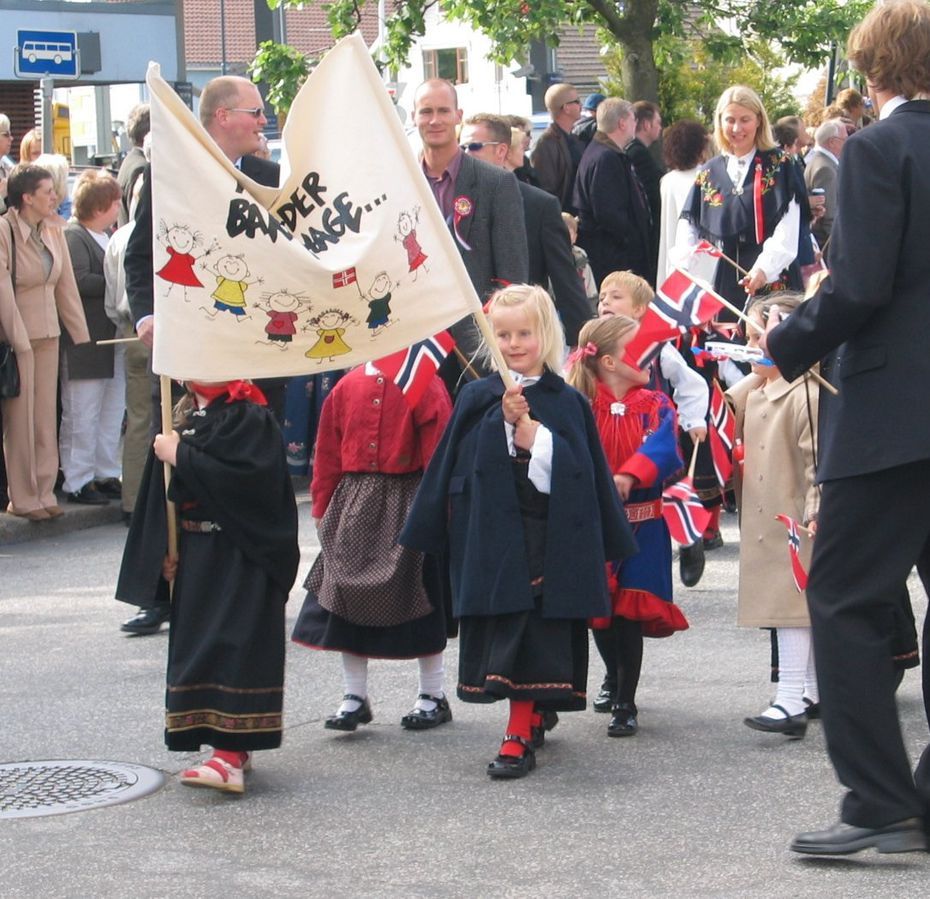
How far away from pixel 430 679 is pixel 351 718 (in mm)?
304

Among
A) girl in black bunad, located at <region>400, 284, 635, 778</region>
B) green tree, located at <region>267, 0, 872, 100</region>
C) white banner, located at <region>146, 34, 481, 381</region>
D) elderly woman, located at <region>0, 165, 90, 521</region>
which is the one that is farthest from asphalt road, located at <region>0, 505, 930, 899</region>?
green tree, located at <region>267, 0, 872, 100</region>

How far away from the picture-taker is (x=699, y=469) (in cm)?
873

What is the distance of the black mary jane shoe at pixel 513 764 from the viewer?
5.66 meters

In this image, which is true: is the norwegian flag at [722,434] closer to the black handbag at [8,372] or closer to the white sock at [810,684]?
the white sock at [810,684]

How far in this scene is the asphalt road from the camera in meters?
4.69

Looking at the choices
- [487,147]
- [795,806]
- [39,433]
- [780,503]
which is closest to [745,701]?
[780,503]

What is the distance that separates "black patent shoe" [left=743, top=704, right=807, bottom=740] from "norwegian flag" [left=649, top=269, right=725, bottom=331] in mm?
1342

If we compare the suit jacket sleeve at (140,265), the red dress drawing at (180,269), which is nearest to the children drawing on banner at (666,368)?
the suit jacket sleeve at (140,265)

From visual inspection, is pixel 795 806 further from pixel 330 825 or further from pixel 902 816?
pixel 330 825

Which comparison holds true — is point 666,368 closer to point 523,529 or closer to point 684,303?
point 684,303

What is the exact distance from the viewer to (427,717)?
6.35 m

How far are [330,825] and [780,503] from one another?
198 centimetres

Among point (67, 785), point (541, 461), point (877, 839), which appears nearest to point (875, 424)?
point (877, 839)

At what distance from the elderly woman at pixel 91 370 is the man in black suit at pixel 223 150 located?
3.68m
